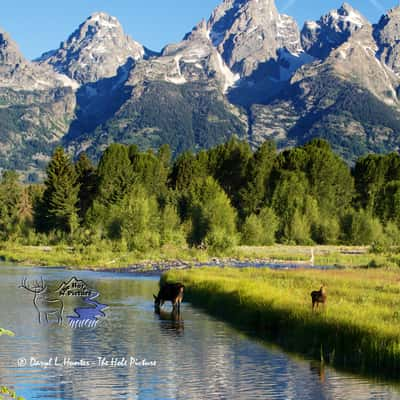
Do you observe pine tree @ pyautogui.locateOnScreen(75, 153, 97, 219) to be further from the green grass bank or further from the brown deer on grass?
the brown deer on grass

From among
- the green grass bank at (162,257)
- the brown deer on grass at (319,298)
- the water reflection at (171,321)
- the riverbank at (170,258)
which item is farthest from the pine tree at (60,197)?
the brown deer on grass at (319,298)

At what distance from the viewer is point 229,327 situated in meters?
36.5

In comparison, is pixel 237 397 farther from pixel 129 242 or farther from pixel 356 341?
pixel 129 242

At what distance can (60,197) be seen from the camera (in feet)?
428

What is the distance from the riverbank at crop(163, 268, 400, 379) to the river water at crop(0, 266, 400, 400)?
111 cm

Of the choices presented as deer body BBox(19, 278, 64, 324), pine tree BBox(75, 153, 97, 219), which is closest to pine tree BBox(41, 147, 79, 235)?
pine tree BBox(75, 153, 97, 219)

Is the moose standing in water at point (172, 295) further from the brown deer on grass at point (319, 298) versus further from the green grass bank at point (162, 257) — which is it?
the green grass bank at point (162, 257)

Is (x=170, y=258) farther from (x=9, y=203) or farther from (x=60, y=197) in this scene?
(x=9, y=203)

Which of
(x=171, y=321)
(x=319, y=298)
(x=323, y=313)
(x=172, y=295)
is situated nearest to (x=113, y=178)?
(x=172, y=295)

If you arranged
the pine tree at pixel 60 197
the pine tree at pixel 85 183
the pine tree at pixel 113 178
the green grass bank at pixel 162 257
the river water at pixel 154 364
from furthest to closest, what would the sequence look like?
the pine tree at pixel 85 183 → the pine tree at pixel 113 178 → the pine tree at pixel 60 197 → the green grass bank at pixel 162 257 → the river water at pixel 154 364

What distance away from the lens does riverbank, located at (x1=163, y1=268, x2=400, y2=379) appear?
2673 cm

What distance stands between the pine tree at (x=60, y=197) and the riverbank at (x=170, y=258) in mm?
23925

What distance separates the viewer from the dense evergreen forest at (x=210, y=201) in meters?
110

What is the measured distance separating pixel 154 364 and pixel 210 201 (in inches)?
3453
